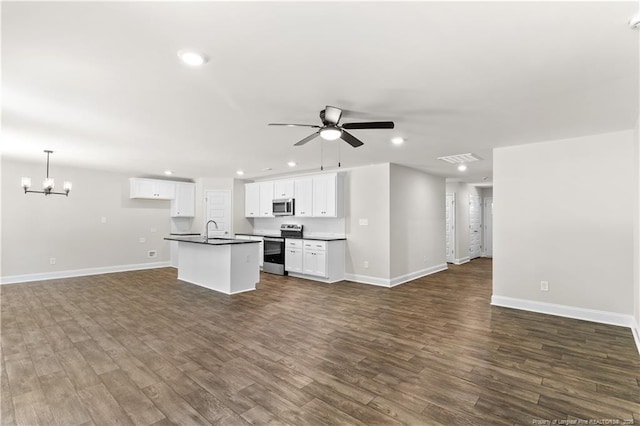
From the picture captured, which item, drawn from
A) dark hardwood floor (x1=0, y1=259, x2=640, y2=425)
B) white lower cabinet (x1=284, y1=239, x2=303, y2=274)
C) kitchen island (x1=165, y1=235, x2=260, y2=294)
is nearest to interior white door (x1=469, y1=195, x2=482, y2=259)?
dark hardwood floor (x1=0, y1=259, x2=640, y2=425)

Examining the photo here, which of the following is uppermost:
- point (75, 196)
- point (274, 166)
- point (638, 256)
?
point (274, 166)

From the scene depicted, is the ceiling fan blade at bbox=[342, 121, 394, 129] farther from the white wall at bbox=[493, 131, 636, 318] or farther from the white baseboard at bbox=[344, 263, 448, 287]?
the white baseboard at bbox=[344, 263, 448, 287]

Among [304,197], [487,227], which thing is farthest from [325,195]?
[487,227]

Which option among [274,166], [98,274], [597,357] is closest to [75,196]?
[98,274]

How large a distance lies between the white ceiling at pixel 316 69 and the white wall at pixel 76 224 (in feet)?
10.2

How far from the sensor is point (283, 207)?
763 cm

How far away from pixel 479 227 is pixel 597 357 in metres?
8.11

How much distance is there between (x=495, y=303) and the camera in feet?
15.7

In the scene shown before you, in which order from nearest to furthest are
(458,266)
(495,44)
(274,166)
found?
(495,44)
(274,166)
(458,266)

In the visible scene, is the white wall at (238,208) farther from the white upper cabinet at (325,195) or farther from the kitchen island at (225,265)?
the white upper cabinet at (325,195)

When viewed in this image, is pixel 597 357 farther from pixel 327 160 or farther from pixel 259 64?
pixel 327 160

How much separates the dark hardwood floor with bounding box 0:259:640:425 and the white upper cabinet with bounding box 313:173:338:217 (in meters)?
2.29

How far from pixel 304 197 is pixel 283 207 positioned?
0.69 meters

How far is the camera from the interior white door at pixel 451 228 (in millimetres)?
9122
